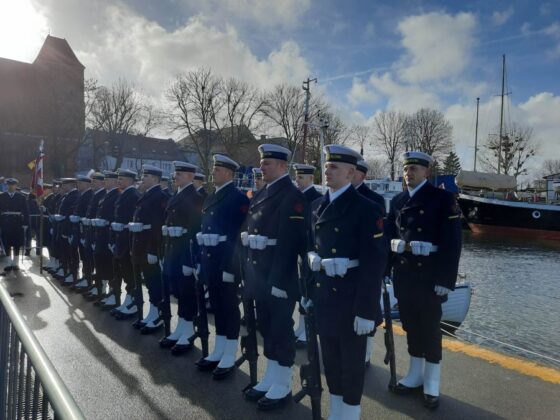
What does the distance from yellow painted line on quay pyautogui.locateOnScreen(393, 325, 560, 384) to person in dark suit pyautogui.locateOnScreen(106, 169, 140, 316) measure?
464 centimetres

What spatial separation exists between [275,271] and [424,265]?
138 centimetres

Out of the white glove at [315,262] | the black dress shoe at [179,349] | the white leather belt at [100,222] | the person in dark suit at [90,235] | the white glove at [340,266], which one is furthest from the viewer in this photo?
the person in dark suit at [90,235]

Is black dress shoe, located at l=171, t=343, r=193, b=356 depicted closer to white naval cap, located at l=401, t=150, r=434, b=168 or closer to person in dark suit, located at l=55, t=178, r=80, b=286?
white naval cap, located at l=401, t=150, r=434, b=168

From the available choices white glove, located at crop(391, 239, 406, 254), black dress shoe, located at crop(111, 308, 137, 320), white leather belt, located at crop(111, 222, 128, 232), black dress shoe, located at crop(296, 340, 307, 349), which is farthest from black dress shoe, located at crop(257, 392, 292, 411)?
white leather belt, located at crop(111, 222, 128, 232)

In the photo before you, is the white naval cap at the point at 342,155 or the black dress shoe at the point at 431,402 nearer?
the white naval cap at the point at 342,155

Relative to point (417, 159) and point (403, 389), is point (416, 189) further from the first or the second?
point (403, 389)

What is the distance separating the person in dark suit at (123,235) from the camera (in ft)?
21.5

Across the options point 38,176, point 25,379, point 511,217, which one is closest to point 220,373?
point 25,379

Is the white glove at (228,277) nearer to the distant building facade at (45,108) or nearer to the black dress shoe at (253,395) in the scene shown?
the black dress shoe at (253,395)

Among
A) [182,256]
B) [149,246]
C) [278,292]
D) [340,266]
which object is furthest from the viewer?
[149,246]

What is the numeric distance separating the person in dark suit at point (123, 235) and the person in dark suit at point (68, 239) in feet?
7.78

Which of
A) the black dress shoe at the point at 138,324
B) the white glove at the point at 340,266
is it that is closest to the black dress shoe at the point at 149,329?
the black dress shoe at the point at 138,324

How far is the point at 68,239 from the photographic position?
899 centimetres

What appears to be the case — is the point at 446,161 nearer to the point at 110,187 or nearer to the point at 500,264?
the point at 500,264
